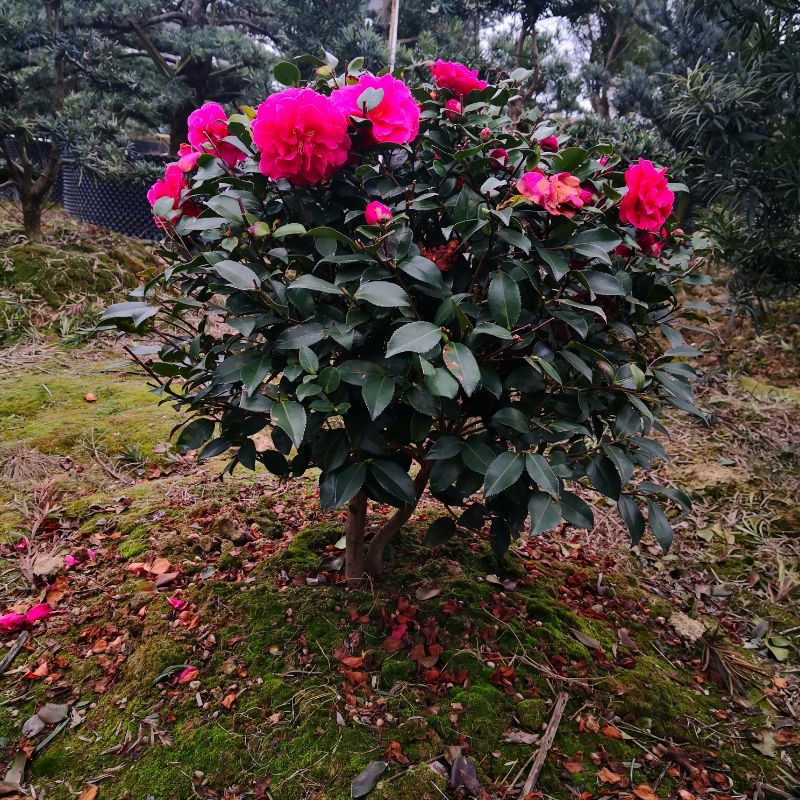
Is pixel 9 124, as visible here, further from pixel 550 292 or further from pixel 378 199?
pixel 550 292

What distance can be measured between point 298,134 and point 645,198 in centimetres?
64

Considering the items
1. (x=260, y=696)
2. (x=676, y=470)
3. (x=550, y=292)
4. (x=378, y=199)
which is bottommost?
(x=676, y=470)

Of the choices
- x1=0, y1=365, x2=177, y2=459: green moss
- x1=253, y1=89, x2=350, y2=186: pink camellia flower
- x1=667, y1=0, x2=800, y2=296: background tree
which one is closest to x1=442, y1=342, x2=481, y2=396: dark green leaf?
x1=253, y1=89, x2=350, y2=186: pink camellia flower

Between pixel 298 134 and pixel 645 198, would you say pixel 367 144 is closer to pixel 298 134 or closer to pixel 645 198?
pixel 298 134

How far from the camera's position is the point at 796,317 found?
12.8 feet

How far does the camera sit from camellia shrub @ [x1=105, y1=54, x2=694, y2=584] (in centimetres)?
99

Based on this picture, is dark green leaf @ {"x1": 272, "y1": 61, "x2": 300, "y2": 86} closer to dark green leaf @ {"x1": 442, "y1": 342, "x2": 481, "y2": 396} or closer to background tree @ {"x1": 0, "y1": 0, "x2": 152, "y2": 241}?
dark green leaf @ {"x1": 442, "y1": 342, "x2": 481, "y2": 396}

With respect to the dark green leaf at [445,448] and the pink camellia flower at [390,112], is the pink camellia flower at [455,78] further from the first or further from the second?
the dark green leaf at [445,448]

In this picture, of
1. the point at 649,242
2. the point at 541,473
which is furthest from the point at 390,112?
the point at 541,473

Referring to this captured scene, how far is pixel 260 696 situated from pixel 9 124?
3.80 m

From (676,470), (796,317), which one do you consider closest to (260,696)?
(676,470)

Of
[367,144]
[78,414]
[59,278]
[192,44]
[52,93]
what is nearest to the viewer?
[367,144]

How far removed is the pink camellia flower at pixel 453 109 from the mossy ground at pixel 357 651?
1.14 metres

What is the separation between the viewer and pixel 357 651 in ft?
4.52
